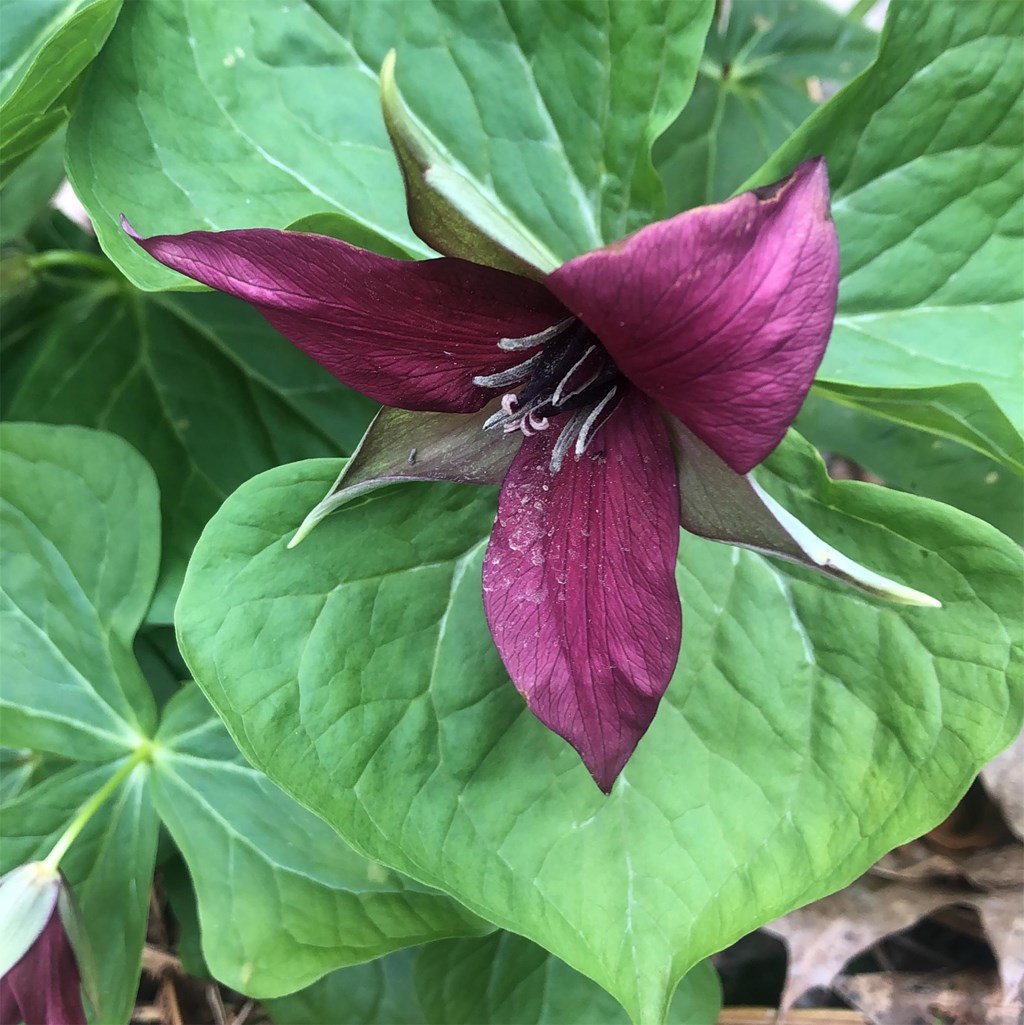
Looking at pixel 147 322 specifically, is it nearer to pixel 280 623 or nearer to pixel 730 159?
pixel 280 623

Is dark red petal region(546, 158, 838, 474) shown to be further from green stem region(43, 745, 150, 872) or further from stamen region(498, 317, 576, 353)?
green stem region(43, 745, 150, 872)

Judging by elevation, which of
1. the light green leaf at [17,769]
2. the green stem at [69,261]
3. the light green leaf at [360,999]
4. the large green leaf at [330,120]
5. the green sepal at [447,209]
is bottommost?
the light green leaf at [360,999]

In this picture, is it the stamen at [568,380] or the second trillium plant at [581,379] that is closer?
the second trillium plant at [581,379]

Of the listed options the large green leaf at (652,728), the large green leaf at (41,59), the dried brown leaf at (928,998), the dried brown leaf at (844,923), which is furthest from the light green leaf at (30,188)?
the dried brown leaf at (928,998)

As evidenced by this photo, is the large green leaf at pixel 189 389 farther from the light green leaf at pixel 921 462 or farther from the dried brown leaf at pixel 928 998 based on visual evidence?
the dried brown leaf at pixel 928 998

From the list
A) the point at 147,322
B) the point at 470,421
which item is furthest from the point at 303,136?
the point at 147,322

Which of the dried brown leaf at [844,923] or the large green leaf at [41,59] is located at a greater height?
the large green leaf at [41,59]

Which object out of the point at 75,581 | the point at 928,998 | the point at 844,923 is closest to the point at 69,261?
the point at 75,581
